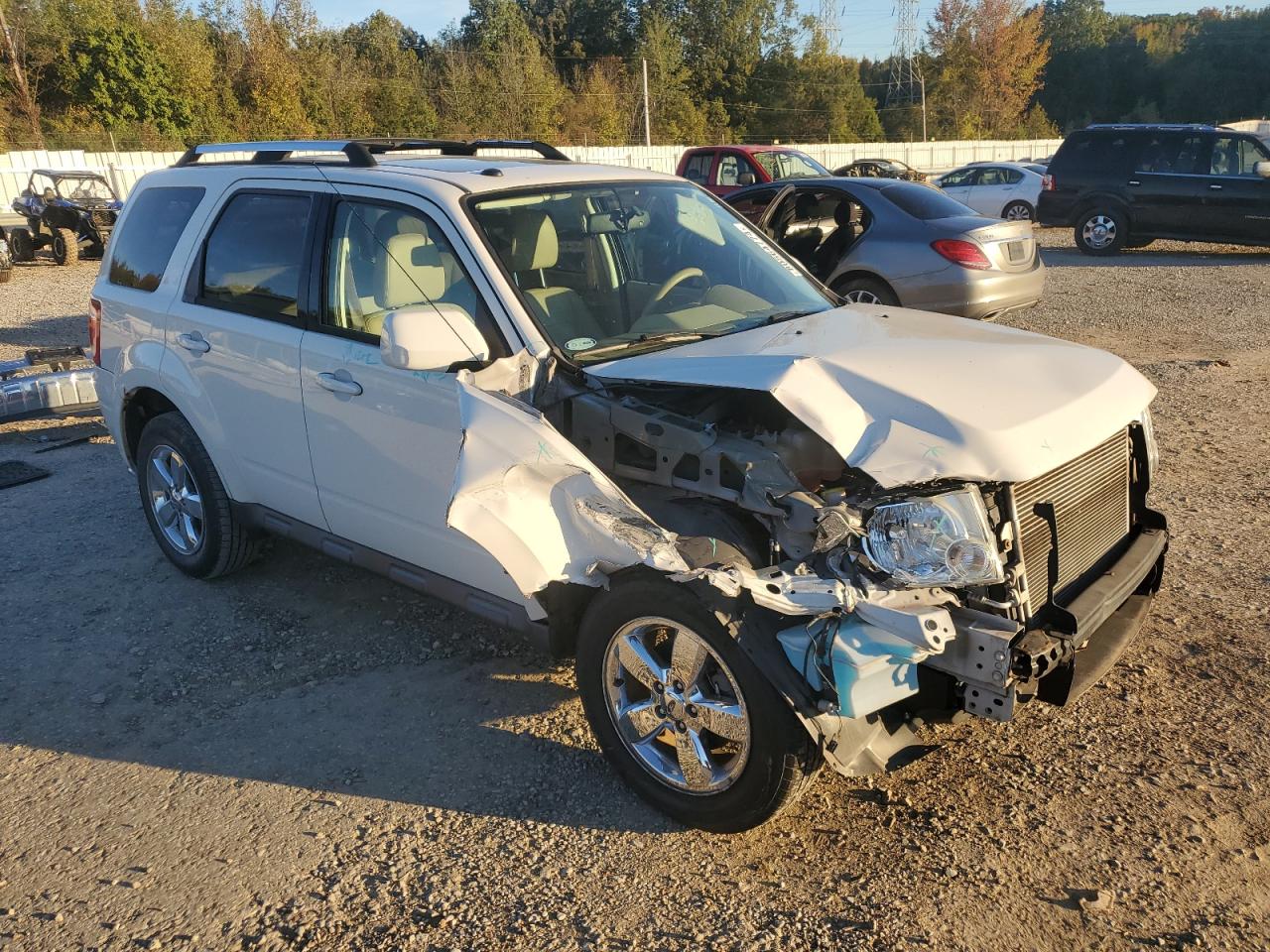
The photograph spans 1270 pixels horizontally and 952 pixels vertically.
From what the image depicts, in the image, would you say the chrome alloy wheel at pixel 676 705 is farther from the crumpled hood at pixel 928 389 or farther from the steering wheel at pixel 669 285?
the steering wheel at pixel 669 285

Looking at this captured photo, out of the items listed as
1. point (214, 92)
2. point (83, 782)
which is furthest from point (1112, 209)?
point (214, 92)

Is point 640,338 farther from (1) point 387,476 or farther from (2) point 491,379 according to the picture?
(1) point 387,476

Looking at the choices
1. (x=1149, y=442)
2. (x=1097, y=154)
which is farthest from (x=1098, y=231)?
(x=1149, y=442)

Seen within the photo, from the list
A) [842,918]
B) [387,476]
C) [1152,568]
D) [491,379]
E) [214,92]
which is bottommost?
[842,918]

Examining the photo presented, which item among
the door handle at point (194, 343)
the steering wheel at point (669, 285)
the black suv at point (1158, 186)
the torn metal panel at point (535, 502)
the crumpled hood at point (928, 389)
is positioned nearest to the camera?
the crumpled hood at point (928, 389)

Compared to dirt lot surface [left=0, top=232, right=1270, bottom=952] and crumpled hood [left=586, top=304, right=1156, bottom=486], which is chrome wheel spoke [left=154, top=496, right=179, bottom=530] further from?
crumpled hood [left=586, top=304, right=1156, bottom=486]

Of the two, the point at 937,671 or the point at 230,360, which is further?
the point at 230,360

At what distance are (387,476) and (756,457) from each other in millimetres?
1586

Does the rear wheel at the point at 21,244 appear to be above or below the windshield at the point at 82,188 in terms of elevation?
below

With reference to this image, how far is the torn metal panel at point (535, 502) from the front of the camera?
3.23 meters

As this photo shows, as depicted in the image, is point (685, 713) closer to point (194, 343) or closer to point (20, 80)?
point (194, 343)

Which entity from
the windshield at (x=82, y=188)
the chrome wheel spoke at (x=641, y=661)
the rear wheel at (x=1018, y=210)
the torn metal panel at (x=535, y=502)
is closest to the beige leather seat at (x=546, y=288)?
the torn metal panel at (x=535, y=502)

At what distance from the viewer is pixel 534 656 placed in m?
4.49

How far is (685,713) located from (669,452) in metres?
0.84
